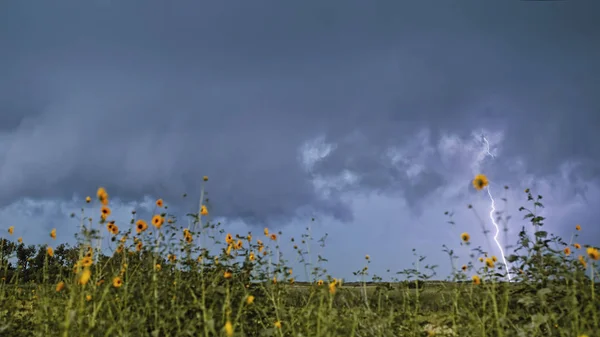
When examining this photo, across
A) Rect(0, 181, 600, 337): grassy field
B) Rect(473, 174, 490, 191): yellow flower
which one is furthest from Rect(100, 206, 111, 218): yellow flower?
Rect(473, 174, 490, 191): yellow flower

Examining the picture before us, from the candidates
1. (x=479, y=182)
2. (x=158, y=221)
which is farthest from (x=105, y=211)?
(x=479, y=182)

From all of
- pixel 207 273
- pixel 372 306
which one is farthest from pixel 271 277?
pixel 372 306

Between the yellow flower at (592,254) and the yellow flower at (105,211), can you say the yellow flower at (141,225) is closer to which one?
the yellow flower at (105,211)

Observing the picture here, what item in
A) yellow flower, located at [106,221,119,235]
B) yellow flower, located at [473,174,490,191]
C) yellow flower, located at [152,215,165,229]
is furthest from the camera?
yellow flower, located at [106,221,119,235]

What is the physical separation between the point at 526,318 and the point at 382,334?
4.84 feet

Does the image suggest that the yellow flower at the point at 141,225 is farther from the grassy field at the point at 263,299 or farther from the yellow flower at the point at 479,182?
the yellow flower at the point at 479,182

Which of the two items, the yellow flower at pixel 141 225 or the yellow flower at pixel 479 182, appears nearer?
the yellow flower at pixel 479 182

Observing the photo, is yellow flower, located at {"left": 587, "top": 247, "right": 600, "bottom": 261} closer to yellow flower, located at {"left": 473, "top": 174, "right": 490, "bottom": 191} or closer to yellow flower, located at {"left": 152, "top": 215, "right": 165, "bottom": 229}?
yellow flower, located at {"left": 473, "top": 174, "right": 490, "bottom": 191}

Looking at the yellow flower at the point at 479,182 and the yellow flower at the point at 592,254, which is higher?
the yellow flower at the point at 479,182

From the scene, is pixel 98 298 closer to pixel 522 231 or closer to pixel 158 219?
pixel 158 219

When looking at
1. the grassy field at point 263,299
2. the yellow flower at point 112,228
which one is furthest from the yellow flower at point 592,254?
the yellow flower at point 112,228

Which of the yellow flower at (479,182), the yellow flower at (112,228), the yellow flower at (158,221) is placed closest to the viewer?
the yellow flower at (479,182)

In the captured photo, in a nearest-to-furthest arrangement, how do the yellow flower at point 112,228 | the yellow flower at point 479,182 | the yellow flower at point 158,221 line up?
1. the yellow flower at point 479,182
2. the yellow flower at point 158,221
3. the yellow flower at point 112,228

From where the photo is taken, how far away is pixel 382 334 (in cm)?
475
